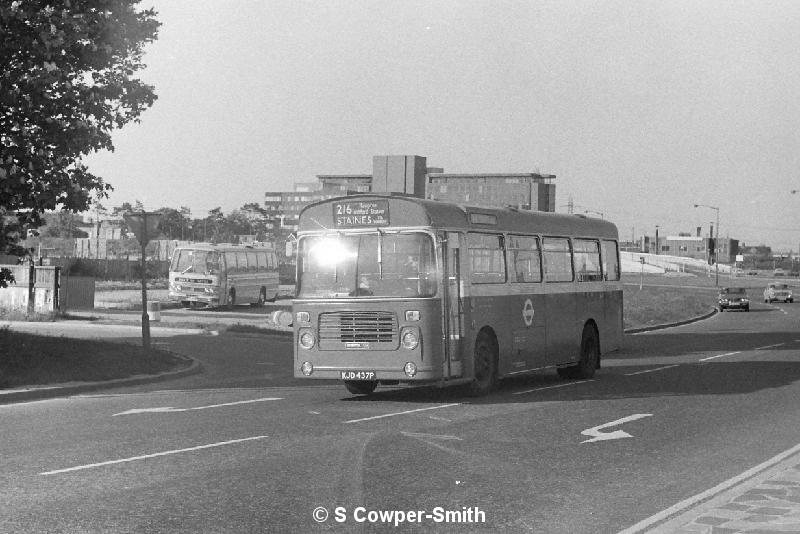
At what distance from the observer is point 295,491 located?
9.48 m

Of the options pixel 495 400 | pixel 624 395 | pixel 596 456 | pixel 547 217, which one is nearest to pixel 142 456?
pixel 596 456

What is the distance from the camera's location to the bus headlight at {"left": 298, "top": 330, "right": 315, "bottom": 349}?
17.2 m

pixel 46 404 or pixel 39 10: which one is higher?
pixel 39 10

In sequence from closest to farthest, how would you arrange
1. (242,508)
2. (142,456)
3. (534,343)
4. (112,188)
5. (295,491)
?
(242,508), (295,491), (142,456), (534,343), (112,188)

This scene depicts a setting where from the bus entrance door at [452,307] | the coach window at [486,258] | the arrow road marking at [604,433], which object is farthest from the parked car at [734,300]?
the arrow road marking at [604,433]

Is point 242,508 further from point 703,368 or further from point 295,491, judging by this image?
point 703,368

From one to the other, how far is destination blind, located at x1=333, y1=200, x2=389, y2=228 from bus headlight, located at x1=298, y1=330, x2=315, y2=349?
5.69ft

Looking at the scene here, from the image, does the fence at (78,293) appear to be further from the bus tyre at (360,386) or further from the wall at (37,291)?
the bus tyre at (360,386)

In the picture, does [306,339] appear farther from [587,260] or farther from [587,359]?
[587,260]

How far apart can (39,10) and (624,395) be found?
12.3 metres

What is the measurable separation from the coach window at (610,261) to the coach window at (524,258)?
3.61 m

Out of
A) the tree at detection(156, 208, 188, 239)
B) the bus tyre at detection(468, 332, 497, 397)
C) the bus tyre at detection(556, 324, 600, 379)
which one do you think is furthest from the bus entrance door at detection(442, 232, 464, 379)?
the tree at detection(156, 208, 188, 239)

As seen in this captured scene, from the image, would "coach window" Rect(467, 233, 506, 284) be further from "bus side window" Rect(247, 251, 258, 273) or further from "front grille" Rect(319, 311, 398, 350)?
"bus side window" Rect(247, 251, 258, 273)

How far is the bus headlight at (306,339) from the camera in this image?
17203 mm
